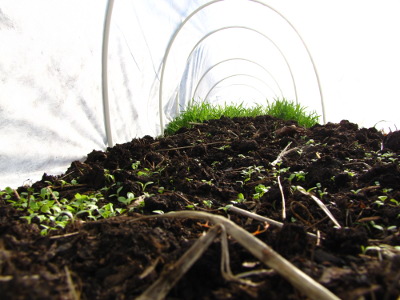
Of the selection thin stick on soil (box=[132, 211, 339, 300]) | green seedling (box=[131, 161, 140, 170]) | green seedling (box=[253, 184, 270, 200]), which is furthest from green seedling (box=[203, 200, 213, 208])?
green seedling (box=[131, 161, 140, 170])

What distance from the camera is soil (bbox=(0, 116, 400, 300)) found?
85 cm

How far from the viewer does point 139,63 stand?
4141 mm

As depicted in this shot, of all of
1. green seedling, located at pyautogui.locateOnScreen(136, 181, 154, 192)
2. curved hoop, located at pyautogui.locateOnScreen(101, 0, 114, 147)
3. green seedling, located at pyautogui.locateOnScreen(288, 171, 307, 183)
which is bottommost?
green seedling, located at pyautogui.locateOnScreen(288, 171, 307, 183)

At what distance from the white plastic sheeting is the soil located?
398mm

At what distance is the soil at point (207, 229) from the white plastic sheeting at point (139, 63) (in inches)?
15.7

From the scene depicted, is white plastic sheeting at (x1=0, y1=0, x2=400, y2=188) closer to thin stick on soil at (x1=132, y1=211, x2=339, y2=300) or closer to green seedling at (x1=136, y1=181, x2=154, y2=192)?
green seedling at (x1=136, y1=181, x2=154, y2=192)

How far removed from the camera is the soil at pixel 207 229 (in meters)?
0.85

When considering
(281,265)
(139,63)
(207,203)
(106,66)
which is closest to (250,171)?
(207,203)

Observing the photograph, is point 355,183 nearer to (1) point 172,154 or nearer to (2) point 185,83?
(1) point 172,154

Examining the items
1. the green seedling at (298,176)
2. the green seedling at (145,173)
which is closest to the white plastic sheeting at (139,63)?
the green seedling at (145,173)

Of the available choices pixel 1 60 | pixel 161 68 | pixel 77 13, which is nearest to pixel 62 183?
pixel 1 60

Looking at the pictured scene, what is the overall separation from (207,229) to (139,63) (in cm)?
328

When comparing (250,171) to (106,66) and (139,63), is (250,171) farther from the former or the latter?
(139,63)

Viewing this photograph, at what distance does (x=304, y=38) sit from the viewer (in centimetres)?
605
